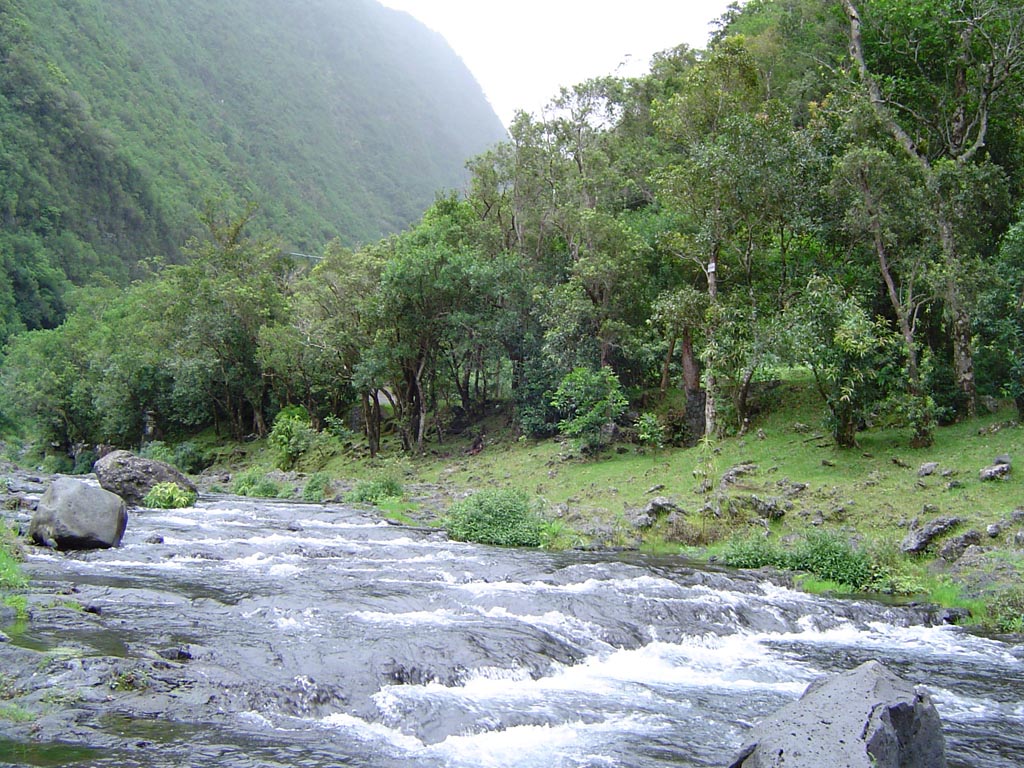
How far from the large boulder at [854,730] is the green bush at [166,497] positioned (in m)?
28.0

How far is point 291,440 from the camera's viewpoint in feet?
155

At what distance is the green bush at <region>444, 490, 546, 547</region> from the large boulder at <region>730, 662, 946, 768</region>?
55.5 ft

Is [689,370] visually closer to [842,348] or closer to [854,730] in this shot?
[842,348]

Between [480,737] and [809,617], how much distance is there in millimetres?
9592

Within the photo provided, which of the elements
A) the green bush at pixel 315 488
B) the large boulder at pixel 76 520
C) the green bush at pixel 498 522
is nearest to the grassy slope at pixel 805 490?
the green bush at pixel 498 522

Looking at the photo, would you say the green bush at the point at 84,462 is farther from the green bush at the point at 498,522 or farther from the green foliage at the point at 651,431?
the green bush at the point at 498,522

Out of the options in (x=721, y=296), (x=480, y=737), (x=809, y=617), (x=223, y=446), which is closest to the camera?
(x=480, y=737)

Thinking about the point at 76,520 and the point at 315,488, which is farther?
the point at 315,488

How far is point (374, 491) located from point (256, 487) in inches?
339

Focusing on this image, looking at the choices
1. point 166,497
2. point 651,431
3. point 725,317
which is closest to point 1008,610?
point 725,317

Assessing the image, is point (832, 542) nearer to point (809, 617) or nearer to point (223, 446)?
point (809, 617)

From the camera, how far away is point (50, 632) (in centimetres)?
1162

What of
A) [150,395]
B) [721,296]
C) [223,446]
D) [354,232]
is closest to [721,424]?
[721,296]

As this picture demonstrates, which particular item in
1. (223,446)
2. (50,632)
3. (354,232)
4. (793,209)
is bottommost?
(223,446)
